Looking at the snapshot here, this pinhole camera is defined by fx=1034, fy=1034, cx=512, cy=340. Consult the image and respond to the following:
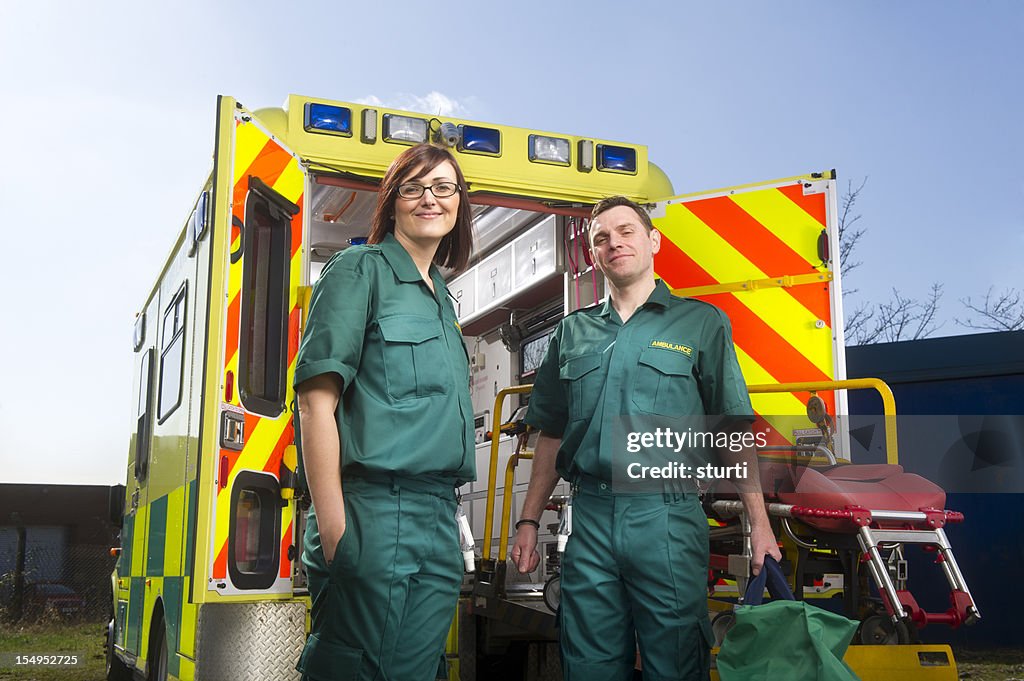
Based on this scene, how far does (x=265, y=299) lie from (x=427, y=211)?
177 centimetres

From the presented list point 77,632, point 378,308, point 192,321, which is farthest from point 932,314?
point 378,308

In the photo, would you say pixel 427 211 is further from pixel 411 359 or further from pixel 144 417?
pixel 144 417

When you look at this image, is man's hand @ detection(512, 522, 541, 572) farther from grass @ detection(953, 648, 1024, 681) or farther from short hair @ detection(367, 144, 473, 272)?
grass @ detection(953, 648, 1024, 681)

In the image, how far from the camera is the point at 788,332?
178 inches

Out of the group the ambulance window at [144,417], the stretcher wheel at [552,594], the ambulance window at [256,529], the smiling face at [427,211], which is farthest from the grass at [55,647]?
the smiling face at [427,211]

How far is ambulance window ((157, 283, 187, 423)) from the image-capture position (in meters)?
4.64

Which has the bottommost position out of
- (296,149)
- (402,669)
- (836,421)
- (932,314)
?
(402,669)

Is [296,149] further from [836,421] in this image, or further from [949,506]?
[949,506]

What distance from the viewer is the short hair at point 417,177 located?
7.47ft

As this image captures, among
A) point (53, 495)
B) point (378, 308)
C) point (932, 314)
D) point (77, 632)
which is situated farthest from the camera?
point (932, 314)

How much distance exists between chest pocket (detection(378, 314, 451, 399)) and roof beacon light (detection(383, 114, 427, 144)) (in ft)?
7.17

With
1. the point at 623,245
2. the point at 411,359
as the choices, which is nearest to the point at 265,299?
the point at 623,245

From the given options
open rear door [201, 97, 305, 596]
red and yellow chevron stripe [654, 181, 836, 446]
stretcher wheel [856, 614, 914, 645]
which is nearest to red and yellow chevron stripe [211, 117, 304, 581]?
open rear door [201, 97, 305, 596]

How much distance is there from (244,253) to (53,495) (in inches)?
551
